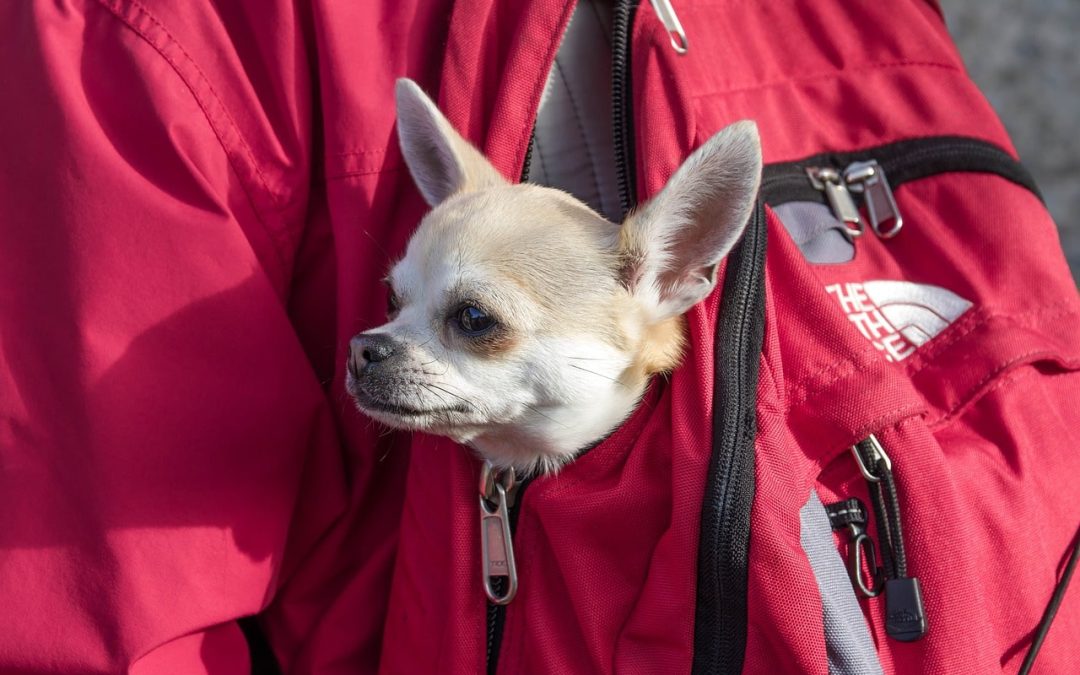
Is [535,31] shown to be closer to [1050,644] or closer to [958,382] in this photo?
[958,382]

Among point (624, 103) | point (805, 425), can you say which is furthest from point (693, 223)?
point (805, 425)

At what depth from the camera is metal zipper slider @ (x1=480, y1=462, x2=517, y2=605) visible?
126 cm

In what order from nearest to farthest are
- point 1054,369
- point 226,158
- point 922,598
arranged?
point 922,598 < point 226,158 < point 1054,369

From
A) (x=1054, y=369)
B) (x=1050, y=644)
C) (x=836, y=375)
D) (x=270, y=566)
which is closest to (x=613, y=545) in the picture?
(x=836, y=375)

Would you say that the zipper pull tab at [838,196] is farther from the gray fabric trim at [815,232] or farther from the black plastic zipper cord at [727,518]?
the black plastic zipper cord at [727,518]

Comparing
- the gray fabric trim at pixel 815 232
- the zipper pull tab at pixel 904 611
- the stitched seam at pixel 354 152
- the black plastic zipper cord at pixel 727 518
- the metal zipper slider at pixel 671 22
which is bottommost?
the zipper pull tab at pixel 904 611

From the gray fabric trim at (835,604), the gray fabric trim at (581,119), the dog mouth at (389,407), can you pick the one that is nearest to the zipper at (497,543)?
the dog mouth at (389,407)

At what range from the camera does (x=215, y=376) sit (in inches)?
48.7

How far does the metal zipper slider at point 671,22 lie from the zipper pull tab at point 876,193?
0.36m

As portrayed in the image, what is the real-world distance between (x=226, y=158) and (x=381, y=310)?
32 cm

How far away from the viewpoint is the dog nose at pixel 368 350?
4.01ft

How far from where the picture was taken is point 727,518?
3.55 feet

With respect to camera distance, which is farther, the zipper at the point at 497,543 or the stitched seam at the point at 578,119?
the stitched seam at the point at 578,119

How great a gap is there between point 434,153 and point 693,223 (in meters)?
0.41
